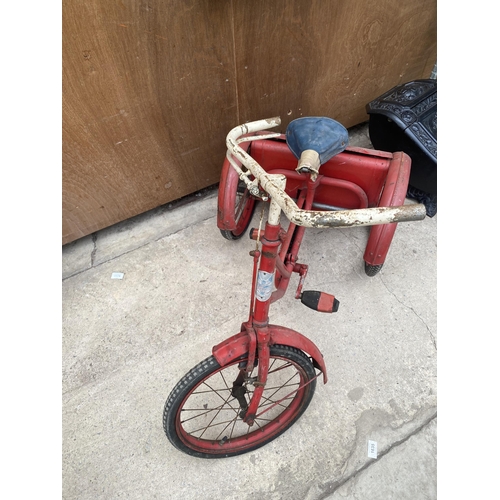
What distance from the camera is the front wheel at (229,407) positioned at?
1.33 meters

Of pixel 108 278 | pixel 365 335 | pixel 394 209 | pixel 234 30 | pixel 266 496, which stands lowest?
pixel 266 496

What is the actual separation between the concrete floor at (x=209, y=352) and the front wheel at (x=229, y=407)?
0.32ft

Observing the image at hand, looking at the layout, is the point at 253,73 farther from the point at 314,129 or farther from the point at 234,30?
the point at 314,129

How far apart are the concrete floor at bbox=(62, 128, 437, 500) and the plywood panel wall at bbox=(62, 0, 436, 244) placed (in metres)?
0.35

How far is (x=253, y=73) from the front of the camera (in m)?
2.08

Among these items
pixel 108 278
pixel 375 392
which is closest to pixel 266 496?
pixel 375 392

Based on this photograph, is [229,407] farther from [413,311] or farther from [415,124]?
[415,124]

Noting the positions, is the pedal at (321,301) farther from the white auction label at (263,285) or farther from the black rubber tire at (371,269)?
the black rubber tire at (371,269)

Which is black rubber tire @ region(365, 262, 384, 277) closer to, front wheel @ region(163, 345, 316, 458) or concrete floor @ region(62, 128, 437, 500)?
concrete floor @ region(62, 128, 437, 500)

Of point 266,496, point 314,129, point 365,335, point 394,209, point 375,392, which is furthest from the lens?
point 365,335

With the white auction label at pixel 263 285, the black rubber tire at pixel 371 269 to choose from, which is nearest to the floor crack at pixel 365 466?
the black rubber tire at pixel 371 269

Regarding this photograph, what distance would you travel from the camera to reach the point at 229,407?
174 cm

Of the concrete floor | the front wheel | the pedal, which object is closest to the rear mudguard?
the front wheel

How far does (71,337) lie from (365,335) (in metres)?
1.63
